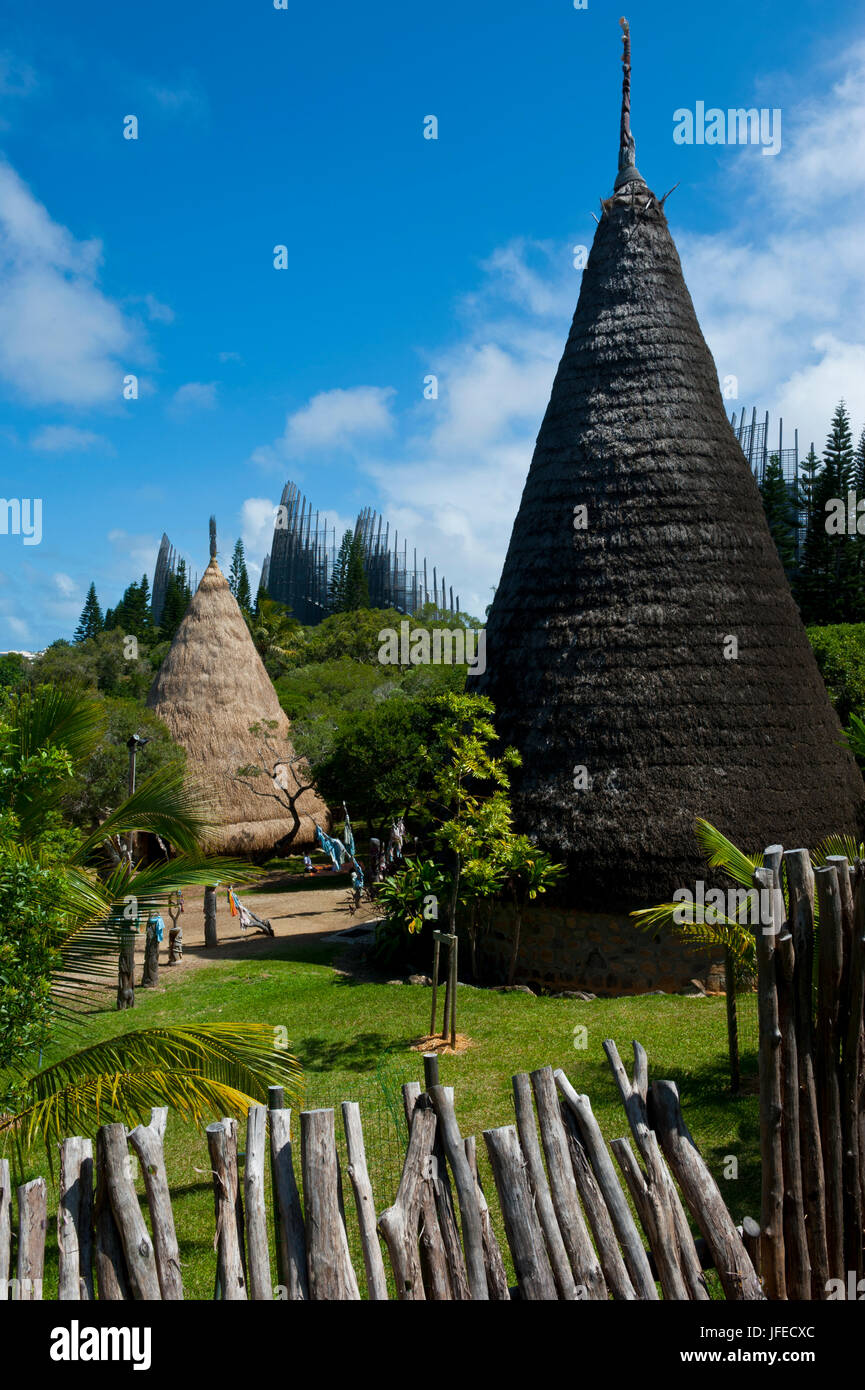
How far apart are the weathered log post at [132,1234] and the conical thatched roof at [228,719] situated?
2289 centimetres

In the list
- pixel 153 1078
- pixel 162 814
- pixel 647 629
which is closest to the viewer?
pixel 153 1078

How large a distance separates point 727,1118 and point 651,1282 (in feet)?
15.6

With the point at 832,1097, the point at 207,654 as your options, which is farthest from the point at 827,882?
the point at 207,654

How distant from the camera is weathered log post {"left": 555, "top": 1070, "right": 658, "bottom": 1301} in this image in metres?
4.06

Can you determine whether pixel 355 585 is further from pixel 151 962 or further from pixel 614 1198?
pixel 614 1198

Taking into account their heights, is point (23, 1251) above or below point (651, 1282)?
above

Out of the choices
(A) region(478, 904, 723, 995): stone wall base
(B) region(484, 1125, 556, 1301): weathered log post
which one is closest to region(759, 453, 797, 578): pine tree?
(A) region(478, 904, 723, 995): stone wall base

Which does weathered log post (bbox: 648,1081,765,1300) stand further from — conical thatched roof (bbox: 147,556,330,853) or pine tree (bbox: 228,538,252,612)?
pine tree (bbox: 228,538,252,612)

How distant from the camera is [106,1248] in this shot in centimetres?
382

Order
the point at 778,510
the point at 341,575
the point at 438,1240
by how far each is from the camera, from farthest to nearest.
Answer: the point at 341,575 < the point at 778,510 < the point at 438,1240

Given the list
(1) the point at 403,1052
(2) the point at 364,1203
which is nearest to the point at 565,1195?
(2) the point at 364,1203

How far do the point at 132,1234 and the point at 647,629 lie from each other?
36.7ft
